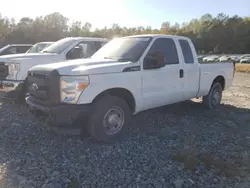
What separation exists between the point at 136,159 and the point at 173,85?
2287 mm

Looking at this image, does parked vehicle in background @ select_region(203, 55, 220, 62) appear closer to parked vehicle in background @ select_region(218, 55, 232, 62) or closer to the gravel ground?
parked vehicle in background @ select_region(218, 55, 232, 62)

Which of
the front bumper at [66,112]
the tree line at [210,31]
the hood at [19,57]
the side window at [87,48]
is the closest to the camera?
the front bumper at [66,112]

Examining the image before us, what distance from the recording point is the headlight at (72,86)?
14.4 feet

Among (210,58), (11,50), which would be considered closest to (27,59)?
(11,50)

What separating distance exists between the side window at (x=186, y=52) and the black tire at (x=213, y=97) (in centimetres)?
147

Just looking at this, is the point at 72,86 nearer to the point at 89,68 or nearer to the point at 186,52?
the point at 89,68

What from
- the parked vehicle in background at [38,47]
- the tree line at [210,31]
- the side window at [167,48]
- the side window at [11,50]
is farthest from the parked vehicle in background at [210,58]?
the tree line at [210,31]

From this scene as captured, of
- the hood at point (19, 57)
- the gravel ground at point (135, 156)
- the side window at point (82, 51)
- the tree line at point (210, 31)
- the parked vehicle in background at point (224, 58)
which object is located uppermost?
the tree line at point (210, 31)

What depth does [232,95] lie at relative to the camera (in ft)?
33.4

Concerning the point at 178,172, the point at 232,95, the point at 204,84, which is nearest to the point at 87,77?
the point at 178,172

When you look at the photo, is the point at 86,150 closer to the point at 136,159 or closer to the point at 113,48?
the point at 136,159

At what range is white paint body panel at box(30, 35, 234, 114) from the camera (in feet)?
14.8

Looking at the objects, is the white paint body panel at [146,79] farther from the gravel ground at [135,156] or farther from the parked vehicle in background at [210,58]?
the gravel ground at [135,156]

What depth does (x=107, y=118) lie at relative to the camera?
480 centimetres
